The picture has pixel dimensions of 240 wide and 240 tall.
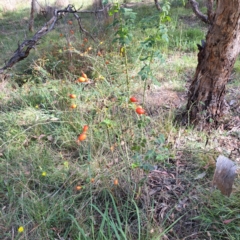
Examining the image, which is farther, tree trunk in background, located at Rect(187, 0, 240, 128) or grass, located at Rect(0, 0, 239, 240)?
→ tree trunk in background, located at Rect(187, 0, 240, 128)

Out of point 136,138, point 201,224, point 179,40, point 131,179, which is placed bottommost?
point 201,224

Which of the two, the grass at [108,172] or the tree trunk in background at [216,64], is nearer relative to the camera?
the grass at [108,172]

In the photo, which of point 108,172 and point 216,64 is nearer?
point 108,172

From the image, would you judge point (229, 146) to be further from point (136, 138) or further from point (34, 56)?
point (34, 56)

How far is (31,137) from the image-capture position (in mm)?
2445

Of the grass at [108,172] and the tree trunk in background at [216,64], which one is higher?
the tree trunk in background at [216,64]

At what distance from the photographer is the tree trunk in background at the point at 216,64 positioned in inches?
77.3

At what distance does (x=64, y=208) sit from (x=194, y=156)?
1.08m

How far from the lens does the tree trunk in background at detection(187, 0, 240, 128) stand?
77.3 inches

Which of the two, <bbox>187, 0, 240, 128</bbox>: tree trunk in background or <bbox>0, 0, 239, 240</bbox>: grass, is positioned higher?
<bbox>187, 0, 240, 128</bbox>: tree trunk in background

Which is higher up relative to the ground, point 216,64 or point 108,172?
point 216,64

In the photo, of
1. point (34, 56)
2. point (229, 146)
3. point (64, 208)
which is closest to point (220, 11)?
point (229, 146)

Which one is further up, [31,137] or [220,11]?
[220,11]

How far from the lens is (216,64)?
2.12 m
